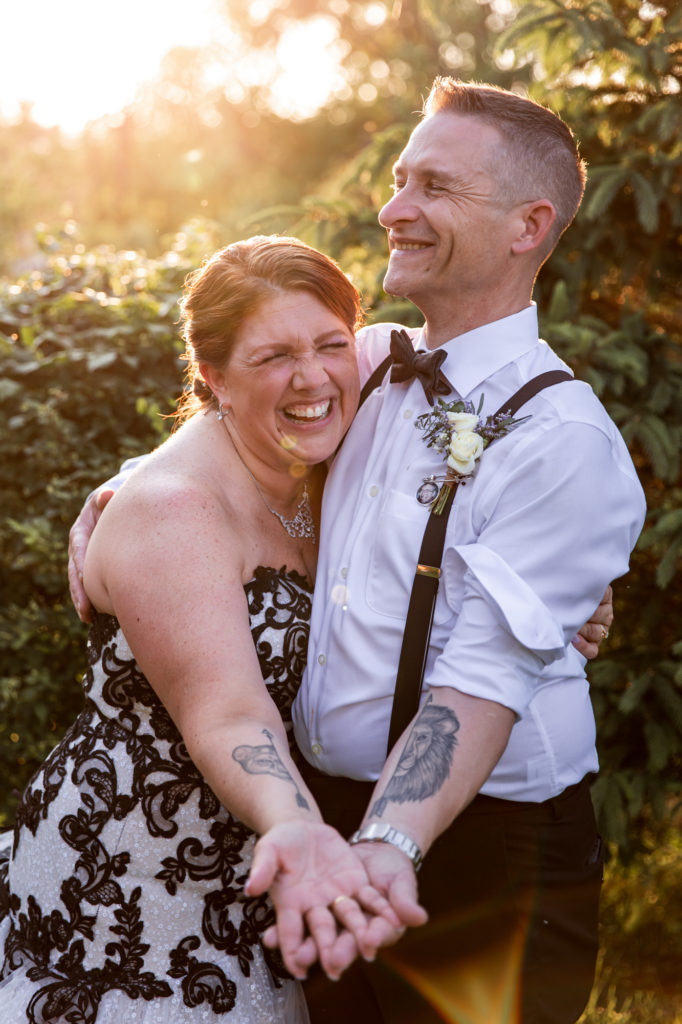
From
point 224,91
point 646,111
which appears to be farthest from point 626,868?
point 224,91

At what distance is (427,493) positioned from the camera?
241 centimetres

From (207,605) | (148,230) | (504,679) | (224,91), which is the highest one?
(224,91)

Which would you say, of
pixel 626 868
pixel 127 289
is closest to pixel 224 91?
pixel 127 289

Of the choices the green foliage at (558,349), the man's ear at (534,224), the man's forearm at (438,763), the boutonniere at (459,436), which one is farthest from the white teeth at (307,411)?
the green foliage at (558,349)

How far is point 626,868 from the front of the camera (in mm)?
4367

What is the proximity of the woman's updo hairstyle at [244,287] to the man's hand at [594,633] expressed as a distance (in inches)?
45.6

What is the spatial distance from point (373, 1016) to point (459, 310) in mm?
2073

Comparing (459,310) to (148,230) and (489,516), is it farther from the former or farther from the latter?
(148,230)

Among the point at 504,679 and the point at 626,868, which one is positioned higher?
the point at 504,679

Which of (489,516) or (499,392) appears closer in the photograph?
(489,516)

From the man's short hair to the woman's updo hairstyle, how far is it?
1.88 feet

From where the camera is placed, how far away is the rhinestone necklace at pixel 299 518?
8.80 feet

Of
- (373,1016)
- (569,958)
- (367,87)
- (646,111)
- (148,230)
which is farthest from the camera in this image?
(148,230)

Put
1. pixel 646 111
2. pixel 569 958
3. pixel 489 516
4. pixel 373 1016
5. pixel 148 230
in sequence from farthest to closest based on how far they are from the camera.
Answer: pixel 148 230 → pixel 646 111 → pixel 373 1016 → pixel 569 958 → pixel 489 516
